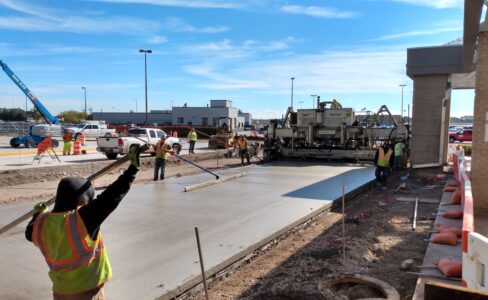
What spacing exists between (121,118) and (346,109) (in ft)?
281

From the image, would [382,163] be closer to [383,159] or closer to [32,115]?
[383,159]

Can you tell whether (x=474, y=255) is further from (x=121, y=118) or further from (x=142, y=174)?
(x=121, y=118)

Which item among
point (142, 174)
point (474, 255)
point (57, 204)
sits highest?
point (57, 204)

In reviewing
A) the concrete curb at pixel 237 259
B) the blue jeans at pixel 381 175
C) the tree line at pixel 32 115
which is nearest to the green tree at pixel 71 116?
the tree line at pixel 32 115

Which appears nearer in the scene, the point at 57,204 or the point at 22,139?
the point at 57,204

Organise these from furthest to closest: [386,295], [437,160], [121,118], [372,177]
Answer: [121,118]
[437,160]
[372,177]
[386,295]

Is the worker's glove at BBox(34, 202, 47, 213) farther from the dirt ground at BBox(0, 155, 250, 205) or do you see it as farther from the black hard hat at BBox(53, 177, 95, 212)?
the dirt ground at BBox(0, 155, 250, 205)

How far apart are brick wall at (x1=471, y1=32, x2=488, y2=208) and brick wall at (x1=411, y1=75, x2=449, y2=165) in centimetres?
861

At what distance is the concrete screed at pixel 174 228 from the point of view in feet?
16.6

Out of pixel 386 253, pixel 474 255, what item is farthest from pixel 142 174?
pixel 474 255

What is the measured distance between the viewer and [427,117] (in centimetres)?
1820

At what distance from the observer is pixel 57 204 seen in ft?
9.84

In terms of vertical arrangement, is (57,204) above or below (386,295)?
above

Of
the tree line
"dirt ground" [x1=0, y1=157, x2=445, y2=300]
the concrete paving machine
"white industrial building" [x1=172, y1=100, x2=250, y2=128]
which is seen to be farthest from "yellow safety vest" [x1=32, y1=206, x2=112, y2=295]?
the tree line
